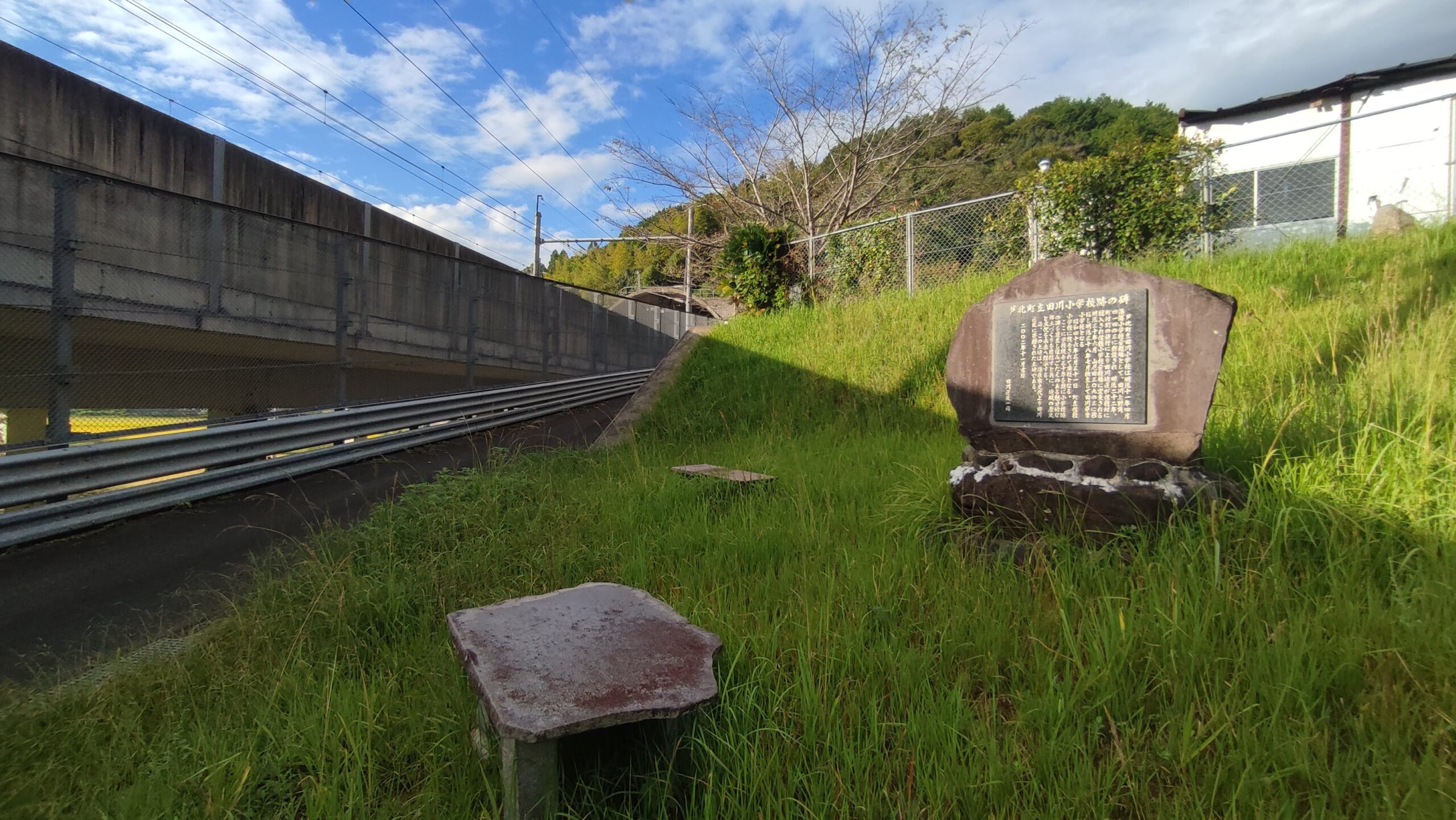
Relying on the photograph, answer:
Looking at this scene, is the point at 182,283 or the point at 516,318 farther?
the point at 516,318

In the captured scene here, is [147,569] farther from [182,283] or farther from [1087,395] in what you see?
[1087,395]

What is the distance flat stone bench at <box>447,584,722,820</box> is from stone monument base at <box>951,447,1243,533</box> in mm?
2036

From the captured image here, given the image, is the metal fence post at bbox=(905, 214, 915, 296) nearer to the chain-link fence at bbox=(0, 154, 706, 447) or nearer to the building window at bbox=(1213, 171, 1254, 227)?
the building window at bbox=(1213, 171, 1254, 227)

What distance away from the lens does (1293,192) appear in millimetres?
10836

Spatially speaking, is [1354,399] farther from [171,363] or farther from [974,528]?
[171,363]

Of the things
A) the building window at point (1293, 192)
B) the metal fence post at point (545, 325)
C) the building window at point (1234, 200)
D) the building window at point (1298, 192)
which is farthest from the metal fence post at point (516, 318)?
the building window at point (1298, 192)

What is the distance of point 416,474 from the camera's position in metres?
7.13

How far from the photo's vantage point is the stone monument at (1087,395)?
3.28 m

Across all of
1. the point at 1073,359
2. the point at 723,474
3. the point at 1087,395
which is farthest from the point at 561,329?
the point at 1087,395

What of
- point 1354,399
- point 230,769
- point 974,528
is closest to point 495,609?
point 230,769

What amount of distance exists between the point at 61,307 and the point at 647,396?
20.3ft

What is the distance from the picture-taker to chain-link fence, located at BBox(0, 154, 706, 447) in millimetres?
4867

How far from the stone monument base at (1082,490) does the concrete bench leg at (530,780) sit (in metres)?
2.72

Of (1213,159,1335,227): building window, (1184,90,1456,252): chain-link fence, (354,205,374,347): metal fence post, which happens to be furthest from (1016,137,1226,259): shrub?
(354,205,374,347): metal fence post
